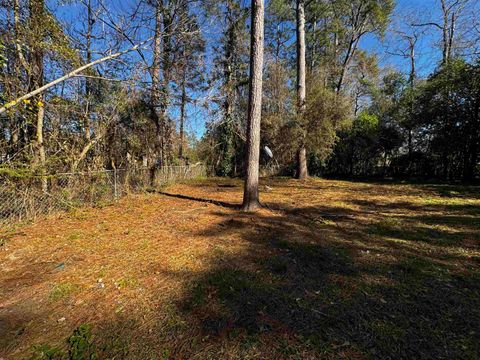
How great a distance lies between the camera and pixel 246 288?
7.46 ft

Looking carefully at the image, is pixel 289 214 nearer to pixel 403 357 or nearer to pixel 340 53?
pixel 403 357

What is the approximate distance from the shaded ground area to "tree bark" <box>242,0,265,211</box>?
1.16 m

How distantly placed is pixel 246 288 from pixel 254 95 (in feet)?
13.4

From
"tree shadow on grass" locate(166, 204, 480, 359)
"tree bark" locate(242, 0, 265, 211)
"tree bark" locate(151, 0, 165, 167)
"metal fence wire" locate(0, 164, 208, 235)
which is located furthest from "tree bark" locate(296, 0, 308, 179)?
"tree shadow on grass" locate(166, 204, 480, 359)

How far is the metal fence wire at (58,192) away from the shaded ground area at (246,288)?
404 mm

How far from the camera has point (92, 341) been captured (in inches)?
64.0

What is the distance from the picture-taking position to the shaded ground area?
1603 mm

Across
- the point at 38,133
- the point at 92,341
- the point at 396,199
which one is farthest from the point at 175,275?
the point at 396,199

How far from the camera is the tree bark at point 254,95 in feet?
16.3

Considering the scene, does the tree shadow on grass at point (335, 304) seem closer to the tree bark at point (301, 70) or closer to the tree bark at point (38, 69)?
the tree bark at point (38, 69)

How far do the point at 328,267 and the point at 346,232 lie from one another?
147cm

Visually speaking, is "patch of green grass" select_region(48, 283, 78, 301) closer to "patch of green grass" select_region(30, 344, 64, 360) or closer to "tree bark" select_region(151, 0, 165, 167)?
"patch of green grass" select_region(30, 344, 64, 360)

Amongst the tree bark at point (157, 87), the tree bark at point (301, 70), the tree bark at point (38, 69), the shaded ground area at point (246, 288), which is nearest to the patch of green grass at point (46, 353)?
the shaded ground area at point (246, 288)

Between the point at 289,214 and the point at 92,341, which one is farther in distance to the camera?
the point at 289,214
